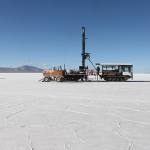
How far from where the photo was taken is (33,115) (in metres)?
10.8

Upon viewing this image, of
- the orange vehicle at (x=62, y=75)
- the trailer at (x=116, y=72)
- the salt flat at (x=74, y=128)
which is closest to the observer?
the salt flat at (x=74, y=128)

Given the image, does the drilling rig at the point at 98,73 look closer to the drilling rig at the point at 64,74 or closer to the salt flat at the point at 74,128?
the drilling rig at the point at 64,74

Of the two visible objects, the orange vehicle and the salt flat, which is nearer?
the salt flat

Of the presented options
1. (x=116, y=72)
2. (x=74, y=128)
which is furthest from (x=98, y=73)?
(x=74, y=128)

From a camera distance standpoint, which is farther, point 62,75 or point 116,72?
point 116,72

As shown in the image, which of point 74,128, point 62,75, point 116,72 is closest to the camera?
point 74,128

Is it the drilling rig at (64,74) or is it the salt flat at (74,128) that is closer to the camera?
the salt flat at (74,128)

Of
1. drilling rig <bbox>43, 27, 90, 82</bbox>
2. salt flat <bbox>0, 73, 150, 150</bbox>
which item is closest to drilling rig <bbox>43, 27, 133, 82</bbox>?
drilling rig <bbox>43, 27, 90, 82</bbox>

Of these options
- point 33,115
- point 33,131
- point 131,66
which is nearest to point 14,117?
point 33,115

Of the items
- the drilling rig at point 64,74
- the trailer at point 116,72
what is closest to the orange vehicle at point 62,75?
the drilling rig at point 64,74

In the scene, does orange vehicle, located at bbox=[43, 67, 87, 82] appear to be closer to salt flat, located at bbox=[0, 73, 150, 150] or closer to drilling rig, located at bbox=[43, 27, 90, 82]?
A: drilling rig, located at bbox=[43, 27, 90, 82]

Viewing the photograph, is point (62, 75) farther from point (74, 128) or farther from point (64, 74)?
point (74, 128)

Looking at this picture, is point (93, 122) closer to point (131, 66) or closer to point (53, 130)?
point (53, 130)

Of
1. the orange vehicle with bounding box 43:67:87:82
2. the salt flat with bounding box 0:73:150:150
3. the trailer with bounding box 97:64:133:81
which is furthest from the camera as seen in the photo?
the trailer with bounding box 97:64:133:81
